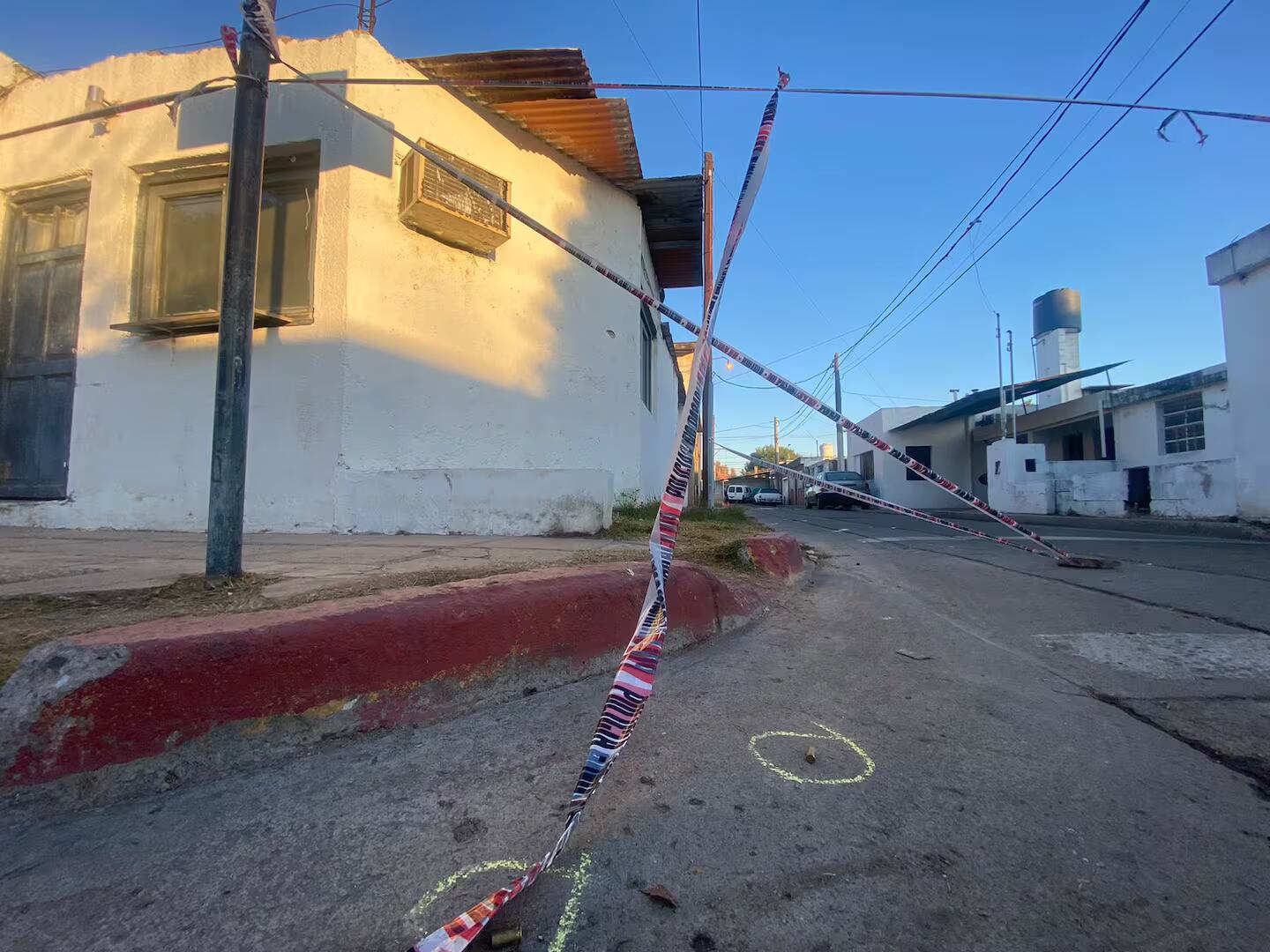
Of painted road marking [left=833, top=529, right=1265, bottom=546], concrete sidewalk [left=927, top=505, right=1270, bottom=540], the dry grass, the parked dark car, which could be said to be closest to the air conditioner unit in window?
the dry grass

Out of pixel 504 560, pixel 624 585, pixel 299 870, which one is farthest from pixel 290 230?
pixel 299 870

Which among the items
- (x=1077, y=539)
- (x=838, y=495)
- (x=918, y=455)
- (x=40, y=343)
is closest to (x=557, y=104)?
(x=40, y=343)

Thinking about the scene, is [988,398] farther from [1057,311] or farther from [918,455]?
[1057,311]

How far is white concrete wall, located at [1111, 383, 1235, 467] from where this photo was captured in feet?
46.6

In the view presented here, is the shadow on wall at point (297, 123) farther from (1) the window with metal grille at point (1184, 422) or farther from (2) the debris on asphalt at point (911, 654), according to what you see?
(1) the window with metal grille at point (1184, 422)

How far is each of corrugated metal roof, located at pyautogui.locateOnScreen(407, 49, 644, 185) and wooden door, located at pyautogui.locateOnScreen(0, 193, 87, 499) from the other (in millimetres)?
3963

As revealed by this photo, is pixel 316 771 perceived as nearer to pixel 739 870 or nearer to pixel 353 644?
pixel 353 644

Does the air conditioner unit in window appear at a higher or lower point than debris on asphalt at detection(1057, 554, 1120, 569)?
higher

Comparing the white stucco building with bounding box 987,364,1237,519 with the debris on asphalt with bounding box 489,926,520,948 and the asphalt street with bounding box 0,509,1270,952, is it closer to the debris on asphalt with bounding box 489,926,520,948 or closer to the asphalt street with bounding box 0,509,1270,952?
the asphalt street with bounding box 0,509,1270,952

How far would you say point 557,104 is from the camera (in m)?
5.95

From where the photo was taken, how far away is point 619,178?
24.0 ft

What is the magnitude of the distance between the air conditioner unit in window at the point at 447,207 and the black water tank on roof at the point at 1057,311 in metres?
30.3

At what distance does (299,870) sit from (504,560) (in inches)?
90.1

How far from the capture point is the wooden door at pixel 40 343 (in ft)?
19.5
